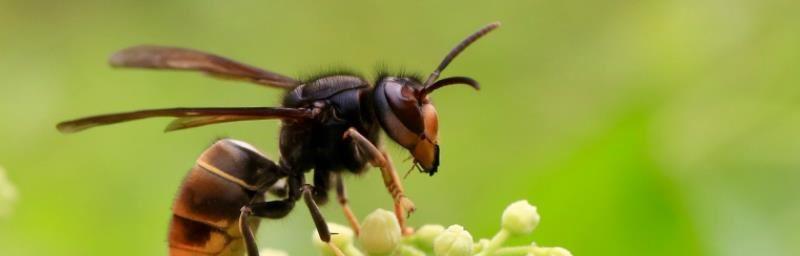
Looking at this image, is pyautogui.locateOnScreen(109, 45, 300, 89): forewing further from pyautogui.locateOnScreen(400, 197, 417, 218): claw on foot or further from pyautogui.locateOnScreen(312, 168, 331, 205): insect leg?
pyautogui.locateOnScreen(400, 197, 417, 218): claw on foot

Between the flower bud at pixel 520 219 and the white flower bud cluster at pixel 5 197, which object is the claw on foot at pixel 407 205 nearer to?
the flower bud at pixel 520 219

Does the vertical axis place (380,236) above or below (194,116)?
below

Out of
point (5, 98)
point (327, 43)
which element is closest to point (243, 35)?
point (327, 43)

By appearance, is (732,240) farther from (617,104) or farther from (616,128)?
(617,104)

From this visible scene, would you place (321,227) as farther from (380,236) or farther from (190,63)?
(190,63)

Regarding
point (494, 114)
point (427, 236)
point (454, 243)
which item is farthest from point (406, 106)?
point (494, 114)

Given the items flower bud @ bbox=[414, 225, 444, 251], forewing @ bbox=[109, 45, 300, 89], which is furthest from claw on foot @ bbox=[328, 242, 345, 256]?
forewing @ bbox=[109, 45, 300, 89]
